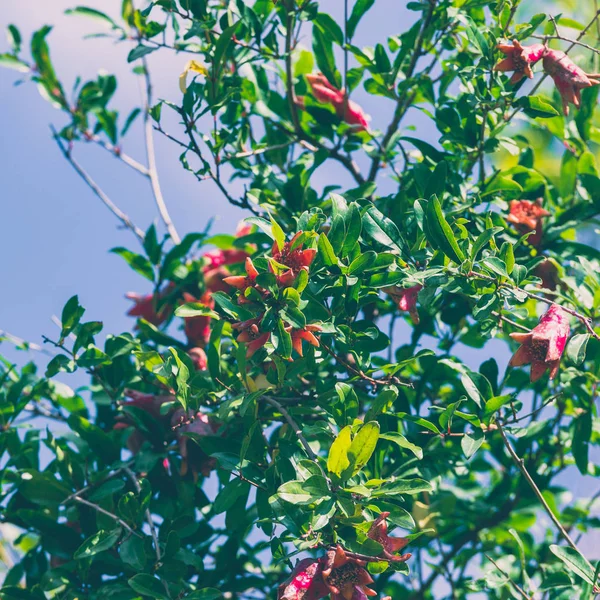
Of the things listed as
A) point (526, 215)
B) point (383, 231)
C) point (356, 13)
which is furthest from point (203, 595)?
point (356, 13)

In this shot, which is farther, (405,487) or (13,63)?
(13,63)

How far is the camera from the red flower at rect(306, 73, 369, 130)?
6.91 ft

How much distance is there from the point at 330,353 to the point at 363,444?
26cm

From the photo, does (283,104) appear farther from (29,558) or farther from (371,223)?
(29,558)

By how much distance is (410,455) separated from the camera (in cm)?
175

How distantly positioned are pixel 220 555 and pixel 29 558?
0.47 meters

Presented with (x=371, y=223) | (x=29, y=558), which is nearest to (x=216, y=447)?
(x=371, y=223)

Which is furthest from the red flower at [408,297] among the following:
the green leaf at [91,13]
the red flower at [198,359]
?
the green leaf at [91,13]

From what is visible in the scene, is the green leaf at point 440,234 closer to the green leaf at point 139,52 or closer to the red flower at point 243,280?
the red flower at point 243,280

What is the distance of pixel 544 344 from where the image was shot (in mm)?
1474

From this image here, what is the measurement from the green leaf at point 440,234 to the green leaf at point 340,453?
1.28 feet

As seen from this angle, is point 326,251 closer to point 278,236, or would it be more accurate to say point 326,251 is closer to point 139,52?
point 278,236

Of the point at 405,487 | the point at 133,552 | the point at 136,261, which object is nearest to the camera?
the point at 405,487

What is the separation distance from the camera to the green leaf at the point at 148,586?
1462 mm
